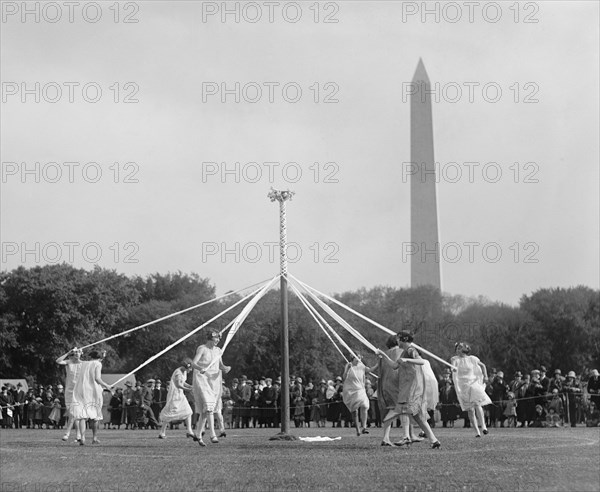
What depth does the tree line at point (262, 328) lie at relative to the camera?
6875cm

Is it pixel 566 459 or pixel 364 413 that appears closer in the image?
pixel 566 459

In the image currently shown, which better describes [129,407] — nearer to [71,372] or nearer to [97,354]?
[71,372]

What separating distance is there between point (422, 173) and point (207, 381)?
3770cm

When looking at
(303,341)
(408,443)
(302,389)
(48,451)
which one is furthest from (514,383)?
(303,341)

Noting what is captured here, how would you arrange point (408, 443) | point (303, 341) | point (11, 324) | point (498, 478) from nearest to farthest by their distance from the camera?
point (498, 478), point (408, 443), point (11, 324), point (303, 341)

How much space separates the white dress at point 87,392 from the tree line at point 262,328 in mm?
43262

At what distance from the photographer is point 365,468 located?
45.8 ft

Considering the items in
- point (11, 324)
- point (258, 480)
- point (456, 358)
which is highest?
point (11, 324)

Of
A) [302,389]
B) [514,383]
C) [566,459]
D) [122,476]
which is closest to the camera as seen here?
[122,476]

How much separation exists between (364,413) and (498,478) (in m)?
13.9

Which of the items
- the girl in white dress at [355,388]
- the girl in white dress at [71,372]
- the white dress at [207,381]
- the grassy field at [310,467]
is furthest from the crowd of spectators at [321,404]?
the girl in white dress at [71,372]

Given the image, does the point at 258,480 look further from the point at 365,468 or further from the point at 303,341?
the point at 303,341

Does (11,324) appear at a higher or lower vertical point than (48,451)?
higher

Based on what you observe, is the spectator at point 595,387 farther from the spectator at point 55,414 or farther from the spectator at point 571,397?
the spectator at point 55,414
